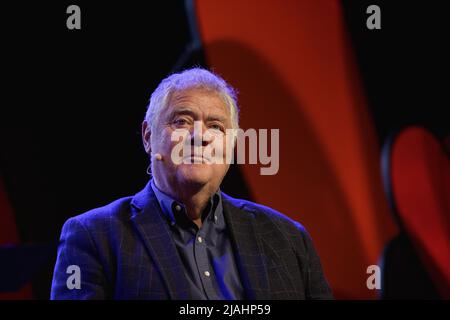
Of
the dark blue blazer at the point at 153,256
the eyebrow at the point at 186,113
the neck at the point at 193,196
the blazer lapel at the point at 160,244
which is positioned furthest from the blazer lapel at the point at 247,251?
the eyebrow at the point at 186,113

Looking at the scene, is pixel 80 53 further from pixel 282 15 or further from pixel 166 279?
pixel 166 279

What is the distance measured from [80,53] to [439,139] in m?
2.01

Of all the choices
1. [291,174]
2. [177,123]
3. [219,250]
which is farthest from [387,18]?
[219,250]

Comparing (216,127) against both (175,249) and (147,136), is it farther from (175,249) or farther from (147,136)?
(175,249)

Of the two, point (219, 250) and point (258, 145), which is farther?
point (258, 145)

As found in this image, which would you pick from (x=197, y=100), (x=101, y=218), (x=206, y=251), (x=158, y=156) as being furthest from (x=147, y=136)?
(x=206, y=251)

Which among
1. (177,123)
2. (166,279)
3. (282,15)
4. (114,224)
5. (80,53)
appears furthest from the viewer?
(282,15)

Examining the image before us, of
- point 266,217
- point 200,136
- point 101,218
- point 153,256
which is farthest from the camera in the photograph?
point 266,217

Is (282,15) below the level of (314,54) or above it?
above

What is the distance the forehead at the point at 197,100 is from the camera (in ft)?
6.98

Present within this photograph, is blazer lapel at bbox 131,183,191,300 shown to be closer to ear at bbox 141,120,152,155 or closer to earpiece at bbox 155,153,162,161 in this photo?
earpiece at bbox 155,153,162,161

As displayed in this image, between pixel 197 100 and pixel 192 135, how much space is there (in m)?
0.14

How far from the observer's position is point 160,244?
1921mm
